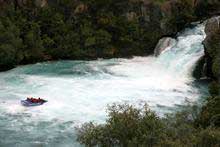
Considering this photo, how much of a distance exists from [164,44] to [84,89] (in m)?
12.7

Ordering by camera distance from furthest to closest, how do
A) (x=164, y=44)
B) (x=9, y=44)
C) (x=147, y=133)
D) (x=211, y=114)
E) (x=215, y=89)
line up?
(x=164, y=44) < (x=9, y=44) < (x=215, y=89) < (x=211, y=114) < (x=147, y=133)

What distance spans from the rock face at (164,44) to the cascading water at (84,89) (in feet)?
2.15

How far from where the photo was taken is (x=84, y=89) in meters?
34.1

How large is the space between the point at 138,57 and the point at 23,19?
34.3 ft

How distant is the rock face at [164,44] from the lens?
4409cm

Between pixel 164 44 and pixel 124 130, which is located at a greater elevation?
pixel 124 130

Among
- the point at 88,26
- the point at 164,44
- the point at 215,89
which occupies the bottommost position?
the point at 215,89

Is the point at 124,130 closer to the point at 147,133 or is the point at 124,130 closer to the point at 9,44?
the point at 147,133

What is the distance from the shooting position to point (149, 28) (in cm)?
4734

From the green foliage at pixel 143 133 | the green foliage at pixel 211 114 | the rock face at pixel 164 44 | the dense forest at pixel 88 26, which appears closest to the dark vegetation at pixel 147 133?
the green foliage at pixel 143 133

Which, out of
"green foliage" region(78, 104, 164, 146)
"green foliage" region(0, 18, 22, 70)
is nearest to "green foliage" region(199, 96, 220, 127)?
"green foliage" region(78, 104, 164, 146)

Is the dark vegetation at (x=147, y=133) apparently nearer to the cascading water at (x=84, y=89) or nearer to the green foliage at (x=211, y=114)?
the green foliage at (x=211, y=114)

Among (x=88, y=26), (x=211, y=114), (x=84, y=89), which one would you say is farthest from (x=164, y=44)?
(x=211, y=114)

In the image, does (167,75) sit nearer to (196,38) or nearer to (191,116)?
(196,38)
